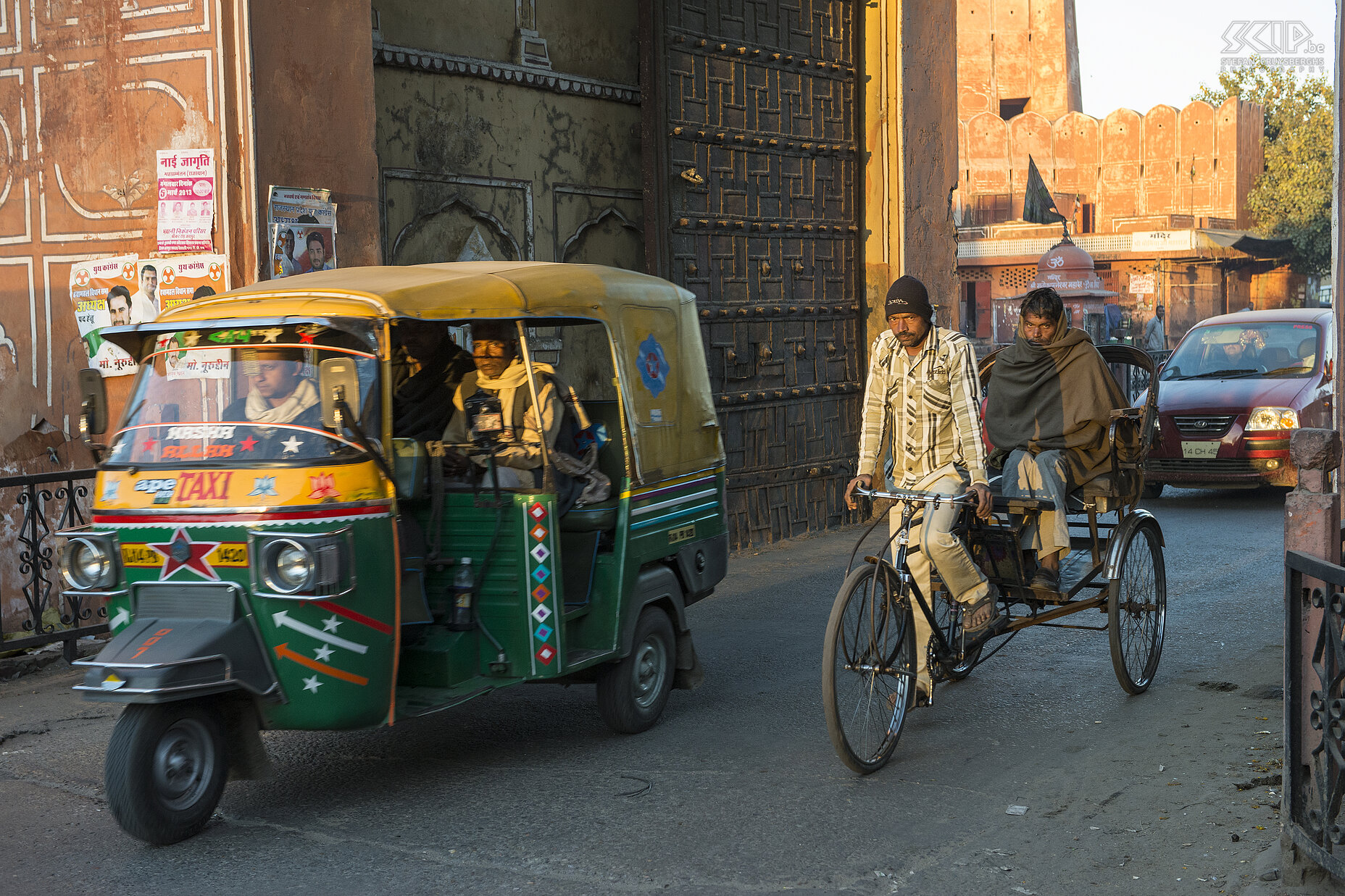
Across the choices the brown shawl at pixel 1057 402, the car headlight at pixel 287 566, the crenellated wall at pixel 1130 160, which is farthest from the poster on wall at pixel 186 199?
the crenellated wall at pixel 1130 160

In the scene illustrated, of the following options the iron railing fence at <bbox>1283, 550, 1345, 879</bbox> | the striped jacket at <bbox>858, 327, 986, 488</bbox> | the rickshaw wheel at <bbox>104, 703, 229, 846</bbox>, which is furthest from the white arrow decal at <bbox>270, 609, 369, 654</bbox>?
the iron railing fence at <bbox>1283, 550, 1345, 879</bbox>

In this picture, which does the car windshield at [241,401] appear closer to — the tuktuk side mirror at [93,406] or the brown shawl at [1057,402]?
the tuktuk side mirror at [93,406]

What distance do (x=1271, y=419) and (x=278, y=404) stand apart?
10894 millimetres

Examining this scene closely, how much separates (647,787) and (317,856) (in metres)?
1.36

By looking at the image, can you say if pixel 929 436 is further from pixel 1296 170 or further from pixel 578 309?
pixel 1296 170

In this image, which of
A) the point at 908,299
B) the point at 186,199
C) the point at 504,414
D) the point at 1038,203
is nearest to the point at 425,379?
the point at 504,414

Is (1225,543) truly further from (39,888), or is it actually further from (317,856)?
(39,888)

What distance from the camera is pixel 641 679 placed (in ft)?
20.5

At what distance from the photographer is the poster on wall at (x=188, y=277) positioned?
819 centimetres

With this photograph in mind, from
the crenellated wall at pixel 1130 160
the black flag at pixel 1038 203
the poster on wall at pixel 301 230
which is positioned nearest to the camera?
the poster on wall at pixel 301 230

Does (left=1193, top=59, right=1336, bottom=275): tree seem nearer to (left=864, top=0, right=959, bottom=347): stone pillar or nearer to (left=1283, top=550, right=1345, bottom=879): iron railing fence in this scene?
(left=864, top=0, right=959, bottom=347): stone pillar

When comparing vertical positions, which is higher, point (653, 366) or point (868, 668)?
point (653, 366)

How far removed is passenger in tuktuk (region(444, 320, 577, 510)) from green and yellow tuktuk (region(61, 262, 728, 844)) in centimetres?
3

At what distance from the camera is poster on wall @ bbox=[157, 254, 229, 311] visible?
8.19 m
